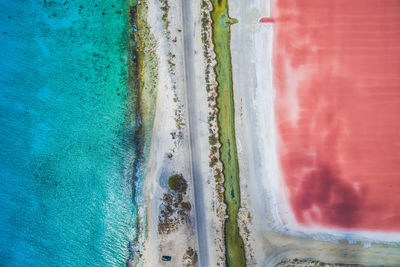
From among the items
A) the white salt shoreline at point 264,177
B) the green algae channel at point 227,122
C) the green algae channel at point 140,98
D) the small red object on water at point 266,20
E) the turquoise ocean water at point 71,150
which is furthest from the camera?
the turquoise ocean water at point 71,150

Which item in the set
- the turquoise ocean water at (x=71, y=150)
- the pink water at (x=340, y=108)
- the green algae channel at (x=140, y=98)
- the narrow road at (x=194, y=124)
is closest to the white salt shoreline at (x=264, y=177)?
the pink water at (x=340, y=108)

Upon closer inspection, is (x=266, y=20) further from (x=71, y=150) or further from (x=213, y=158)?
(x=71, y=150)

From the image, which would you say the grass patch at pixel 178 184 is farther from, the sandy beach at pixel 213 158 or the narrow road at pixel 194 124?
the narrow road at pixel 194 124

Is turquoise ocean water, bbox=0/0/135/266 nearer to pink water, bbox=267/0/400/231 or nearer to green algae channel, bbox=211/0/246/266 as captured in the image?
green algae channel, bbox=211/0/246/266

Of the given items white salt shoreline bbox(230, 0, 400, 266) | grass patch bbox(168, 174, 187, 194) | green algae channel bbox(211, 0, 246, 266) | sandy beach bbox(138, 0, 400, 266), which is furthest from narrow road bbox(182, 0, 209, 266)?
white salt shoreline bbox(230, 0, 400, 266)

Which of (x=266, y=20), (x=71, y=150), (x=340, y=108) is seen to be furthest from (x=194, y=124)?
(x=340, y=108)
